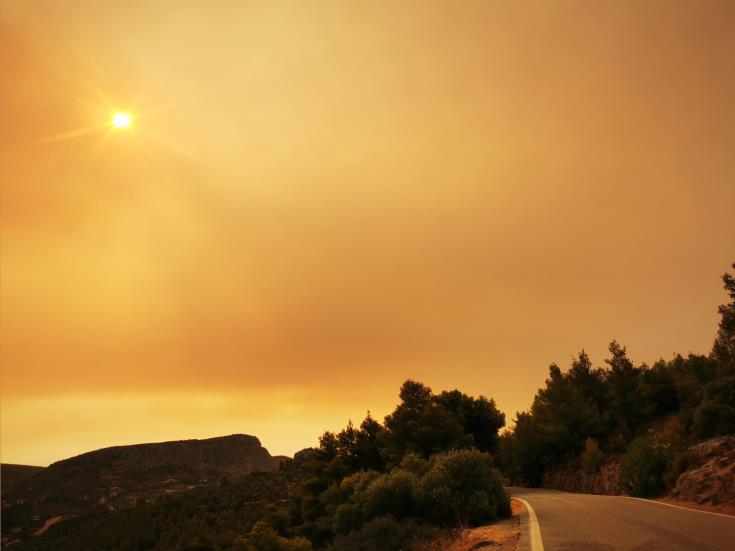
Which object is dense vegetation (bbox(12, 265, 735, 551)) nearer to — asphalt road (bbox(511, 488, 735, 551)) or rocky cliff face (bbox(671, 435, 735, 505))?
rocky cliff face (bbox(671, 435, 735, 505))

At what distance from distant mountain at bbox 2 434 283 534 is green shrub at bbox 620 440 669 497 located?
Answer: 80.3 metres

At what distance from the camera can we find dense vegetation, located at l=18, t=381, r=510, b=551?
1519 centimetres

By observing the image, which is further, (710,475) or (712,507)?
(710,475)

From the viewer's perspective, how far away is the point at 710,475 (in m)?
16.9

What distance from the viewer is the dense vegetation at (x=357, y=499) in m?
15.2

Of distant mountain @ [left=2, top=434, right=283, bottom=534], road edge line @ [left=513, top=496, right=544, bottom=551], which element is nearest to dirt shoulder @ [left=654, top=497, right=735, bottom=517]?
road edge line @ [left=513, top=496, right=544, bottom=551]

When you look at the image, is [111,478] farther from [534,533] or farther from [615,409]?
[534,533]

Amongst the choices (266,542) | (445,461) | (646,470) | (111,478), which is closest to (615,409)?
(646,470)

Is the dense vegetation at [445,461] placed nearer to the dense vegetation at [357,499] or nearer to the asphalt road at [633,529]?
the dense vegetation at [357,499]

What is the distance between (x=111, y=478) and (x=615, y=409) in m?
Answer: 99.1

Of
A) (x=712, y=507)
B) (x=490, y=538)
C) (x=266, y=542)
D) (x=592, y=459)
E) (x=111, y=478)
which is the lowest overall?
(x=266, y=542)

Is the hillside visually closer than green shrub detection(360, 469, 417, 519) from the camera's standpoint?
No

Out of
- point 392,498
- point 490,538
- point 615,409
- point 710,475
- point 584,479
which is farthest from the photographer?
point 615,409

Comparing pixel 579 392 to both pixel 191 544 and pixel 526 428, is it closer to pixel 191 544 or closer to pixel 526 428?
pixel 526 428
